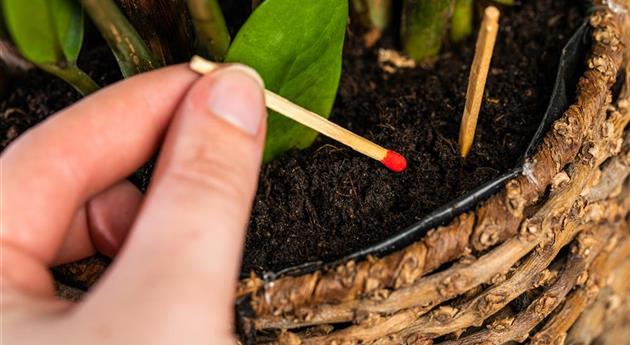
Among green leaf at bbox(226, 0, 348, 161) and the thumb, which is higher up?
green leaf at bbox(226, 0, 348, 161)

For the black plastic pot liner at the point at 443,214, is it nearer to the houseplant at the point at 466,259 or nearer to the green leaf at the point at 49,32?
the houseplant at the point at 466,259

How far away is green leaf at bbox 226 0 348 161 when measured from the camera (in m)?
0.60

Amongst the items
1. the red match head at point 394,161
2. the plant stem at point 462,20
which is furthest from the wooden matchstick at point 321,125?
the plant stem at point 462,20

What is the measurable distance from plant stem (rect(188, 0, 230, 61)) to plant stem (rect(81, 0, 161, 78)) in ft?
0.16

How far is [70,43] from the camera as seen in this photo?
1.91 ft

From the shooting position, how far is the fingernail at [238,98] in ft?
1.60

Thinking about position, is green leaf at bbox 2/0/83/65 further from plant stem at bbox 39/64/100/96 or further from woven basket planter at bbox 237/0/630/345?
woven basket planter at bbox 237/0/630/345

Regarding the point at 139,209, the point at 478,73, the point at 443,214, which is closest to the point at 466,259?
the point at 443,214

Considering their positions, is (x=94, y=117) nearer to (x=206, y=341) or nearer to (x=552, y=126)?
(x=206, y=341)

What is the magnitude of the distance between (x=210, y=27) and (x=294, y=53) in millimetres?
76

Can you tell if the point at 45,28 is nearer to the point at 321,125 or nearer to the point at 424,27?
the point at 321,125

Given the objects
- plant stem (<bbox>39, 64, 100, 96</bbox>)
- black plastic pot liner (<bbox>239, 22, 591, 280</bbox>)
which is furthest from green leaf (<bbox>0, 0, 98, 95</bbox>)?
black plastic pot liner (<bbox>239, 22, 591, 280</bbox>)

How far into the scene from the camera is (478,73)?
22.4 inches

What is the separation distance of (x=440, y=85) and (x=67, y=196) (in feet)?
1.39
